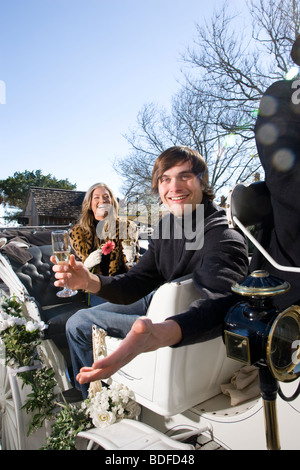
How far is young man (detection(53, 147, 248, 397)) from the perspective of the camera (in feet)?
3.24

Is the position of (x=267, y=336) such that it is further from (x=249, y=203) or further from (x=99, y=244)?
(x=99, y=244)

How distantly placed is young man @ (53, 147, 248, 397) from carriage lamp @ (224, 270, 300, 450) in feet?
0.43

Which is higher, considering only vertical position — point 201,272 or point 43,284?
point 201,272

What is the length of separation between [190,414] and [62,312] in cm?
212

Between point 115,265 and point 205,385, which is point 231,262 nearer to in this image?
point 205,385

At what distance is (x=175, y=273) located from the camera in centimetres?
191

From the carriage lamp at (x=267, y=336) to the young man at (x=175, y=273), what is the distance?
13 cm

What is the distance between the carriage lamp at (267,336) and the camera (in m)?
0.92

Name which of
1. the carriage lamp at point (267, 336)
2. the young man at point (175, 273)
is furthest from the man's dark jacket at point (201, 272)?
the carriage lamp at point (267, 336)

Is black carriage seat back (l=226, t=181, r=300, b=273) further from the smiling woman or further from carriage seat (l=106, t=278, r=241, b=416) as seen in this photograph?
the smiling woman

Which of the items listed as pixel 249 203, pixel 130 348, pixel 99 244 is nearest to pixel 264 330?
pixel 130 348

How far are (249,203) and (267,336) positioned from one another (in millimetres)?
484
